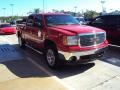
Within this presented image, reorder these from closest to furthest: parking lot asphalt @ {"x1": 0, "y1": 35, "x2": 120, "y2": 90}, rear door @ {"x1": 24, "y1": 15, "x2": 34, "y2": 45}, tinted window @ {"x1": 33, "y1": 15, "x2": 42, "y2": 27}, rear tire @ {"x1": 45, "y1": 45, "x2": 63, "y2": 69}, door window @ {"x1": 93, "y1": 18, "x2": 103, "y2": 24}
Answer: parking lot asphalt @ {"x1": 0, "y1": 35, "x2": 120, "y2": 90} → rear tire @ {"x1": 45, "y1": 45, "x2": 63, "y2": 69} → tinted window @ {"x1": 33, "y1": 15, "x2": 42, "y2": 27} → rear door @ {"x1": 24, "y1": 15, "x2": 34, "y2": 45} → door window @ {"x1": 93, "y1": 18, "x2": 103, "y2": 24}

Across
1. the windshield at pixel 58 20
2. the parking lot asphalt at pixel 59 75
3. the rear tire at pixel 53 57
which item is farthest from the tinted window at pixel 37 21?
the parking lot asphalt at pixel 59 75

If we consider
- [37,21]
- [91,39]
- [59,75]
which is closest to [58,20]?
[37,21]

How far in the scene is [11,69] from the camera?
7.50 metres

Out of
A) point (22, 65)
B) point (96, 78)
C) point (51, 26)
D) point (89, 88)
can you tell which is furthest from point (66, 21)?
→ point (89, 88)

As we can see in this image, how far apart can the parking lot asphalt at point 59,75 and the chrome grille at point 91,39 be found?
2.97 ft

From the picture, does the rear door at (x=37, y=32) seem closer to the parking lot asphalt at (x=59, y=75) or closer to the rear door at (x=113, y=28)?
the parking lot asphalt at (x=59, y=75)

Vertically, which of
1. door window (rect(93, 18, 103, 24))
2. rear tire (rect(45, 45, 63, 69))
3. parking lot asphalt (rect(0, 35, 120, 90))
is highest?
door window (rect(93, 18, 103, 24))

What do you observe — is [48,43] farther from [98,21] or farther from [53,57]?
[98,21]

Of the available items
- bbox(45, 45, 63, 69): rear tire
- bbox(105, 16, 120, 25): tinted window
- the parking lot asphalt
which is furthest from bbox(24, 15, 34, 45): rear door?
bbox(105, 16, 120, 25): tinted window

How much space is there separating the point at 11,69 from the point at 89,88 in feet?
9.72

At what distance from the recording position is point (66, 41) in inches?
270

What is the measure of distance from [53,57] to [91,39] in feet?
4.56

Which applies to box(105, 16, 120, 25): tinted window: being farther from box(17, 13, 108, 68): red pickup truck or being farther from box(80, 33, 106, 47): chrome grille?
box(80, 33, 106, 47): chrome grille

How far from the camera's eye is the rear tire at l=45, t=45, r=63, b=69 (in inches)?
286
